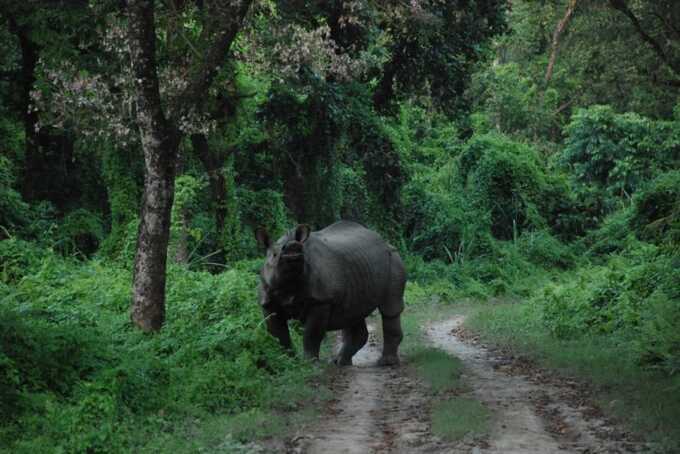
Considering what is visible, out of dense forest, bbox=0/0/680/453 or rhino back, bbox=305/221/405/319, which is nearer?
dense forest, bbox=0/0/680/453

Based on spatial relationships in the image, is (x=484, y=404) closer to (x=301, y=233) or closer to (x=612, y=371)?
(x=612, y=371)

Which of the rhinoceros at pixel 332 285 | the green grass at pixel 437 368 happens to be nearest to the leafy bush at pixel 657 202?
the rhinoceros at pixel 332 285

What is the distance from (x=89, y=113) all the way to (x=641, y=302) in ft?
34.7

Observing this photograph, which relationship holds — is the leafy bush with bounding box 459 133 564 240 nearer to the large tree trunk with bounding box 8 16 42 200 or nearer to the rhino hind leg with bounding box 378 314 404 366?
the large tree trunk with bounding box 8 16 42 200

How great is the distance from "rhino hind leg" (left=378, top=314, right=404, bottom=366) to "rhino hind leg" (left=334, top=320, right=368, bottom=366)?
385 millimetres

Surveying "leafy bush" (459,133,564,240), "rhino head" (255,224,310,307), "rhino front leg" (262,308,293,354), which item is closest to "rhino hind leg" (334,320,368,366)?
"rhino front leg" (262,308,293,354)

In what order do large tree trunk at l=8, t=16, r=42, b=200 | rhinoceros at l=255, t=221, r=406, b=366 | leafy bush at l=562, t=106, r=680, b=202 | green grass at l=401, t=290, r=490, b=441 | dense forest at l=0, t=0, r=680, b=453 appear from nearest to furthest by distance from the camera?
green grass at l=401, t=290, r=490, b=441 < dense forest at l=0, t=0, r=680, b=453 < rhinoceros at l=255, t=221, r=406, b=366 < large tree trunk at l=8, t=16, r=42, b=200 < leafy bush at l=562, t=106, r=680, b=202

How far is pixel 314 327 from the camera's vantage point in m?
12.5

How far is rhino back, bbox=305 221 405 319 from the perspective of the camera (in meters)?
12.7

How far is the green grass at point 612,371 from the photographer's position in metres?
8.13

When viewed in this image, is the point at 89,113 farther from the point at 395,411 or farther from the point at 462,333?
the point at 395,411

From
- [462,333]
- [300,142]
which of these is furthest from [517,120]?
[462,333]

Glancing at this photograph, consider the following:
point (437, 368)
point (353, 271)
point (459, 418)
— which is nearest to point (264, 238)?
point (353, 271)

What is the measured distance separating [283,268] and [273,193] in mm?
14093
